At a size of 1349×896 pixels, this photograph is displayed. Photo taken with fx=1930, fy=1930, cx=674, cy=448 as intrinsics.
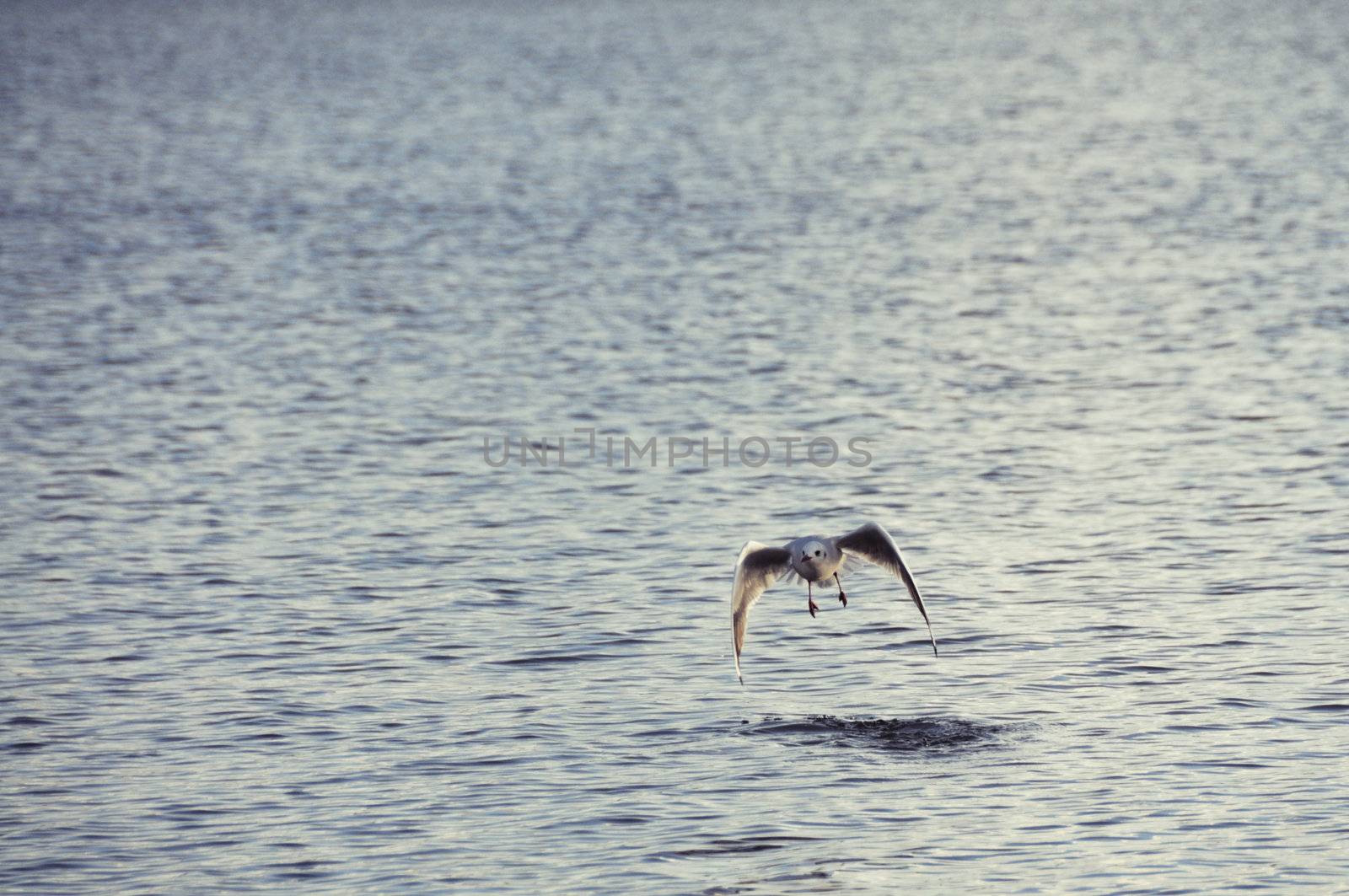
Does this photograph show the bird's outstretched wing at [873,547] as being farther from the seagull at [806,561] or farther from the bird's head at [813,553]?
the bird's head at [813,553]

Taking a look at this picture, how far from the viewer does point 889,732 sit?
60.6 feet

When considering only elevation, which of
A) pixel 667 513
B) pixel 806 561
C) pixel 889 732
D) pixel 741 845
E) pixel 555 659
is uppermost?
pixel 806 561

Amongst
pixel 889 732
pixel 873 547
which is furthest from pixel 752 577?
pixel 889 732

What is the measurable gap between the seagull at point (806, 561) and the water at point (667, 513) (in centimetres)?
121

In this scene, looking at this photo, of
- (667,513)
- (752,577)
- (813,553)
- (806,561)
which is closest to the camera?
(813,553)

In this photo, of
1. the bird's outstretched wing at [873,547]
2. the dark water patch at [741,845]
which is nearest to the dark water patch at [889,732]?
the bird's outstretched wing at [873,547]

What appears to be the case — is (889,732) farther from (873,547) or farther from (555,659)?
(555,659)

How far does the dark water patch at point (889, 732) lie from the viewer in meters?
18.2

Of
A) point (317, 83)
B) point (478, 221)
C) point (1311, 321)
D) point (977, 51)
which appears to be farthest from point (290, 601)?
point (977, 51)

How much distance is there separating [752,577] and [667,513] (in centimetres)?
770

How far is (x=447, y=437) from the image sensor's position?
30.6 m

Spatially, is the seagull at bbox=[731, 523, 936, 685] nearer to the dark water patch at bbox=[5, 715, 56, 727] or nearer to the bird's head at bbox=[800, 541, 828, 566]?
the bird's head at bbox=[800, 541, 828, 566]

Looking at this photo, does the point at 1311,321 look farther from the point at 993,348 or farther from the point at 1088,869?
the point at 1088,869

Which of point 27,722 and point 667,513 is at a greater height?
point 667,513
